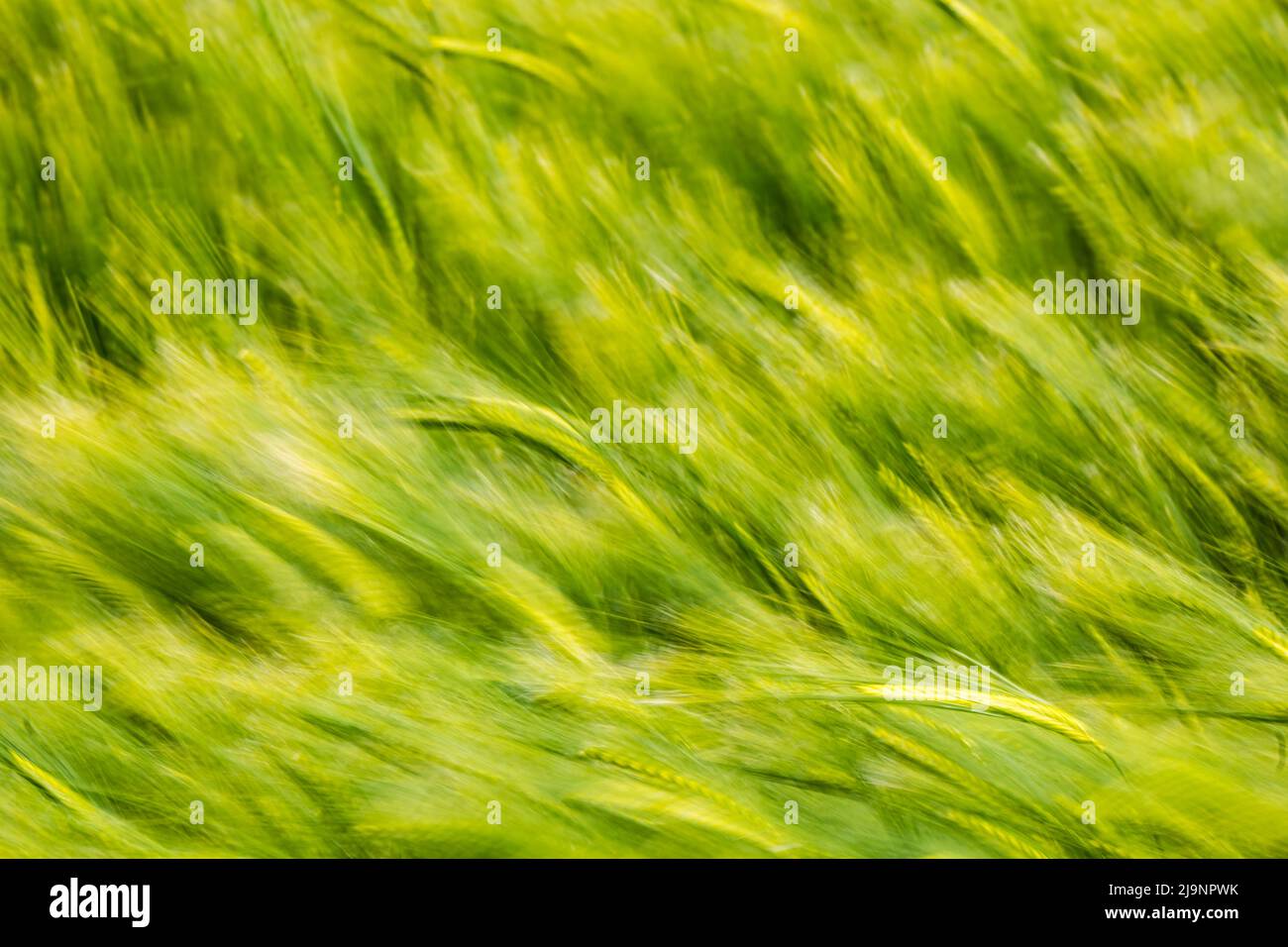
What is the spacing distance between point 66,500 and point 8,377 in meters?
0.17

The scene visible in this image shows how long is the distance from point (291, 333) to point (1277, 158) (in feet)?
3.47

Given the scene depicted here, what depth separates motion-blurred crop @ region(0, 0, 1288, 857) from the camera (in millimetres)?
1205

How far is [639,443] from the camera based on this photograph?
1271 mm

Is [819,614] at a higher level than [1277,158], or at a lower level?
lower

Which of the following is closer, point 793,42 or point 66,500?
point 66,500

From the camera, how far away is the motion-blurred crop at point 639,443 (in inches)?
47.4

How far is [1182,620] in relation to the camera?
125cm

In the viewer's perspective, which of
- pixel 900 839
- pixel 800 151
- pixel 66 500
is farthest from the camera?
pixel 800 151

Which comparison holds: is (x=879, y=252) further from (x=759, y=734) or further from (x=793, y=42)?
(x=759, y=734)

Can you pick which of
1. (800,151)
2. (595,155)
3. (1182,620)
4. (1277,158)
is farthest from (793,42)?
(1182,620)

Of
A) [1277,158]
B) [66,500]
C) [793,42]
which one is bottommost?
[66,500]

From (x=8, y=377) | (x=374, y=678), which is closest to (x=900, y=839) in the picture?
(x=374, y=678)

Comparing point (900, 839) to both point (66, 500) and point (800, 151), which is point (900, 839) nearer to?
point (800, 151)

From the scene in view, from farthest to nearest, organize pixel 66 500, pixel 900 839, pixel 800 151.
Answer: pixel 800 151
pixel 66 500
pixel 900 839
